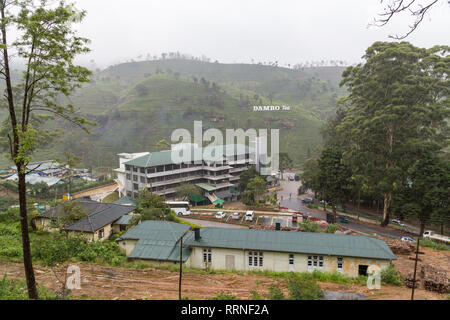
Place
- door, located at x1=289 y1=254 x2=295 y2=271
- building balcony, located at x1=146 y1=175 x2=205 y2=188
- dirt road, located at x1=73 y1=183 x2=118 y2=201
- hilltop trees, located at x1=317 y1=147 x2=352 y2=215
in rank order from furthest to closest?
1. dirt road, located at x1=73 y1=183 x2=118 y2=201
2. building balcony, located at x1=146 y1=175 x2=205 y2=188
3. hilltop trees, located at x1=317 y1=147 x2=352 y2=215
4. door, located at x1=289 y1=254 x2=295 y2=271

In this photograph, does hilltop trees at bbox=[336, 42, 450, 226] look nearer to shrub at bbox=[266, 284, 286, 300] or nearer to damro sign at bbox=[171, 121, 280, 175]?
shrub at bbox=[266, 284, 286, 300]

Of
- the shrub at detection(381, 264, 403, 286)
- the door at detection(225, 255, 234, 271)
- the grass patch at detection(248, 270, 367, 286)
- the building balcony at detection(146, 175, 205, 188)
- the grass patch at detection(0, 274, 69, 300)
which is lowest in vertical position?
the door at detection(225, 255, 234, 271)

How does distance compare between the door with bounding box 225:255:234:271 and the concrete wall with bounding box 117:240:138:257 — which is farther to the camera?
the concrete wall with bounding box 117:240:138:257

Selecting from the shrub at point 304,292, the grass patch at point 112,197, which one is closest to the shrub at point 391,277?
the shrub at point 304,292

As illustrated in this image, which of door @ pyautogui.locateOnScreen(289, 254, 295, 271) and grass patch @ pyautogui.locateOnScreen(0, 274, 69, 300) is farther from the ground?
grass patch @ pyautogui.locateOnScreen(0, 274, 69, 300)

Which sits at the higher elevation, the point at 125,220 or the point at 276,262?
the point at 125,220

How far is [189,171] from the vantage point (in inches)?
1731

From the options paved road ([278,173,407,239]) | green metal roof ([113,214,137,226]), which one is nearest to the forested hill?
paved road ([278,173,407,239])

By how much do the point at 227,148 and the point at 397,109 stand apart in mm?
27764

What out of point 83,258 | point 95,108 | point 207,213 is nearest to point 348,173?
point 207,213

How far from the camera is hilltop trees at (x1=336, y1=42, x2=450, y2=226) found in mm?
25375

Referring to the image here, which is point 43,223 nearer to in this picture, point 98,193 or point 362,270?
point 362,270

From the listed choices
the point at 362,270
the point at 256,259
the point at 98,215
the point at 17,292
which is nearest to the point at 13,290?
the point at 17,292

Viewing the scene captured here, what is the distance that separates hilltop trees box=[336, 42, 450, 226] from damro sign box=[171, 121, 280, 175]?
73.5ft
